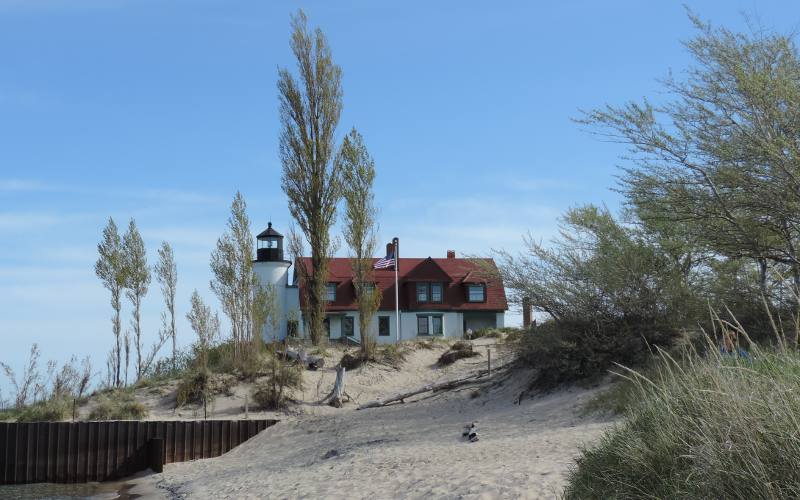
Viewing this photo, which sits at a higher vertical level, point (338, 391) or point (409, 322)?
point (409, 322)

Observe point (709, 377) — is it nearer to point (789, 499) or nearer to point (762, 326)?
point (789, 499)

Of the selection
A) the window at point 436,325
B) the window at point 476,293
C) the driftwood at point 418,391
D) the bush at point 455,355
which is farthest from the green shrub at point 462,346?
the window at point 476,293

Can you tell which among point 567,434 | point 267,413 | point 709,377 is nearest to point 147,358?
point 267,413

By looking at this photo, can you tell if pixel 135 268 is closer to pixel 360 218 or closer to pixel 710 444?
pixel 360 218

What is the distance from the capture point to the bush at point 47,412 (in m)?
21.8

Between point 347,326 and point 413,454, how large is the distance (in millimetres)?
27815

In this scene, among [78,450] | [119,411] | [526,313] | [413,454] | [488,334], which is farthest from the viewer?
[488,334]

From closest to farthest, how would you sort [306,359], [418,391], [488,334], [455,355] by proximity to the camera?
[418,391], [306,359], [455,355], [488,334]

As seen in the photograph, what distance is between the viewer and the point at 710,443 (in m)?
6.01

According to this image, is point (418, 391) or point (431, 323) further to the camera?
point (431, 323)

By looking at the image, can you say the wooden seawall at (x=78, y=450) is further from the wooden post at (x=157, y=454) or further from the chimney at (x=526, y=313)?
the chimney at (x=526, y=313)

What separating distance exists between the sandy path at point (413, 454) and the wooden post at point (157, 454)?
0.86 feet

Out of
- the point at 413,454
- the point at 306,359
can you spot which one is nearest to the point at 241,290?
the point at 306,359

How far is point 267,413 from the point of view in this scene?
21.6 metres
